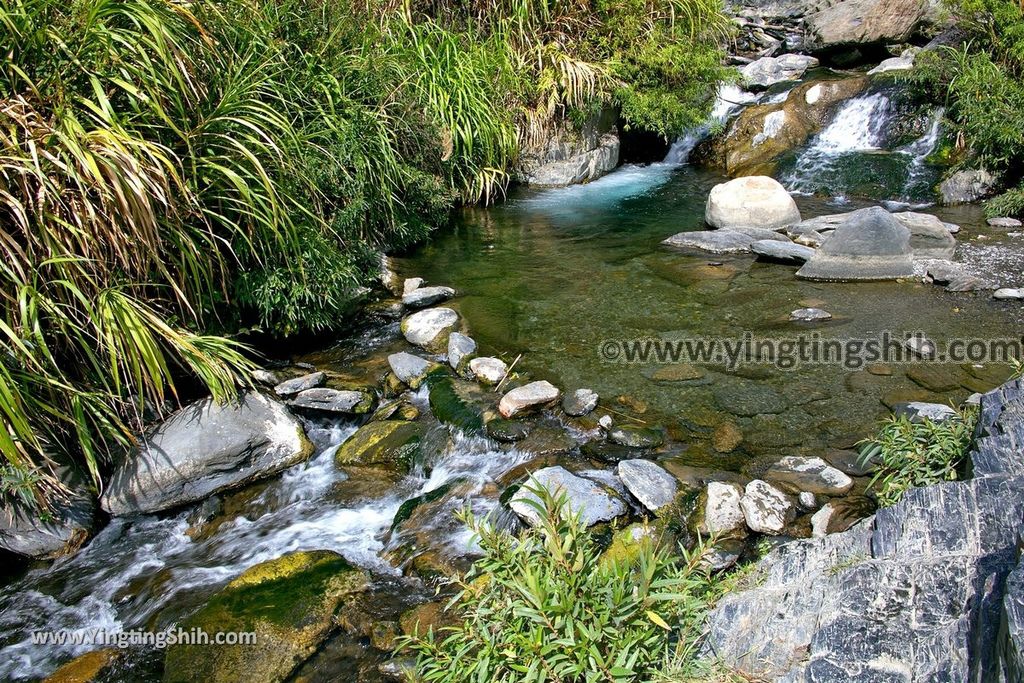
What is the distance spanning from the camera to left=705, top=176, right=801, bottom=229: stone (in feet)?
25.2

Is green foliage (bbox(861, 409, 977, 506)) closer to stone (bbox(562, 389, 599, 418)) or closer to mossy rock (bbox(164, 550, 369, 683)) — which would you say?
stone (bbox(562, 389, 599, 418))

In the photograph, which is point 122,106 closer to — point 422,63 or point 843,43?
point 422,63

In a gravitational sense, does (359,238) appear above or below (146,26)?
below

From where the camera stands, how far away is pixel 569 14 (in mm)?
10172

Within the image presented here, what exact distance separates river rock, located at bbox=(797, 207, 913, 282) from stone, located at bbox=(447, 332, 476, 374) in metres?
3.19

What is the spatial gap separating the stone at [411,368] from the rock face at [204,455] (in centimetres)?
87

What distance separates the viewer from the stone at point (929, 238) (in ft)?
21.7

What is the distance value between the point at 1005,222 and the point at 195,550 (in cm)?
799

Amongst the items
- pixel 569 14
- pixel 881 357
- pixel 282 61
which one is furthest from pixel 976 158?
pixel 282 61

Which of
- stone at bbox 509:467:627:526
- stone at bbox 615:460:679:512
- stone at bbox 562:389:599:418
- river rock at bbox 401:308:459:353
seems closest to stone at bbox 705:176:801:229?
river rock at bbox 401:308:459:353

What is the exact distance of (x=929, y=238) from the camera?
6.82 metres

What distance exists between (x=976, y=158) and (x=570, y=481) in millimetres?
7400

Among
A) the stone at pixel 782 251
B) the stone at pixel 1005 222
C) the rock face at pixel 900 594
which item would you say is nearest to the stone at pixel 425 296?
the stone at pixel 782 251

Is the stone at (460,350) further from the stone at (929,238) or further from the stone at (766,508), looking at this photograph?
the stone at (929,238)
